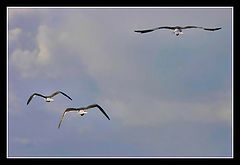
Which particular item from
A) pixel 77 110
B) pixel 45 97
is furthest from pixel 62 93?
pixel 77 110

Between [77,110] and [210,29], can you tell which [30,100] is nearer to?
[77,110]

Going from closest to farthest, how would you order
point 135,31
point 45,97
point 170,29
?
point 135,31
point 170,29
point 45,97

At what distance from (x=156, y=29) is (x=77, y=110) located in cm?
773

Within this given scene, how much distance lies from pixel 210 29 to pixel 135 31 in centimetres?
522

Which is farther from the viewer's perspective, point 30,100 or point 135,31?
point 30,100

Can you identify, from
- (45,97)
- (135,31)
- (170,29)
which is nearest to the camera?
(135,31)

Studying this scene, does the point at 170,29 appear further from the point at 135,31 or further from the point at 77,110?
the point at 77,110

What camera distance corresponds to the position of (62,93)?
5312cm

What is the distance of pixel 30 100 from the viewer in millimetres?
54812

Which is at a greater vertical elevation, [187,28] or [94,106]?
[187,28]

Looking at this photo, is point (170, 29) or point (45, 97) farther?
point (45, 97)
